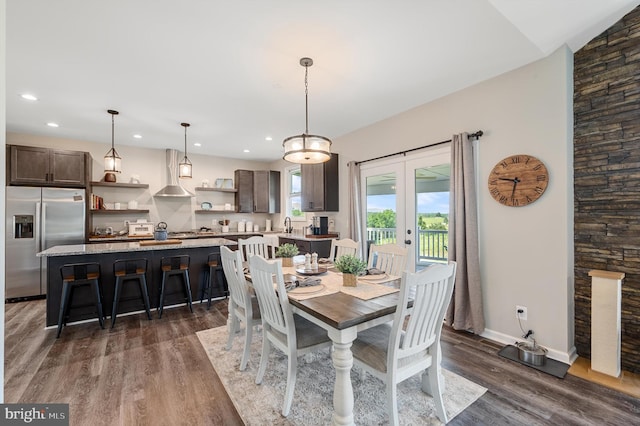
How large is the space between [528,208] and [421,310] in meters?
1.93

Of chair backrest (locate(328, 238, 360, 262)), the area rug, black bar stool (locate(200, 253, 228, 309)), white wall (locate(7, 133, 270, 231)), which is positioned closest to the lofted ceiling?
white wall (locate(7, 133, 270, 231))

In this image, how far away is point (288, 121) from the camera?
4.43m

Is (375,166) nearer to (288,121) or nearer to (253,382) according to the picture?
(288,121)

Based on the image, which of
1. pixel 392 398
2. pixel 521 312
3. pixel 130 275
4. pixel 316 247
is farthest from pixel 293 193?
pixel 392 398

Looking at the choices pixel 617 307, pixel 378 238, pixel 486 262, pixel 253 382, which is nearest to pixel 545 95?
pixel 486 262

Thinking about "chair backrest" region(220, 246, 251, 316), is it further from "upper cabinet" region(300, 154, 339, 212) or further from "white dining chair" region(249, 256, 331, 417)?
"upper cabinet" region(300, 154, 339, 212)

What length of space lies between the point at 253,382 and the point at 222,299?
2412 millimetres

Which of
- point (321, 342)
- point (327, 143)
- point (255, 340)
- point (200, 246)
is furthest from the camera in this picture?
point (200, 246)

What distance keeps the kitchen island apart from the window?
8.36 feet

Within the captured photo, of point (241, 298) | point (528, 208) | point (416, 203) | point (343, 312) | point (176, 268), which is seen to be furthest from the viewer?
point (176, 268)

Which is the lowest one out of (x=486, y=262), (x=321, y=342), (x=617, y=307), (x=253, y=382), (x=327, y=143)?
(x=253, y=382)

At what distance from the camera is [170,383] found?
2.31 m

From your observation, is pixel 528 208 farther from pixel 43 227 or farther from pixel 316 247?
pixel 43 227

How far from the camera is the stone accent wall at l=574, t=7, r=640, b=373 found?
2.37 m
